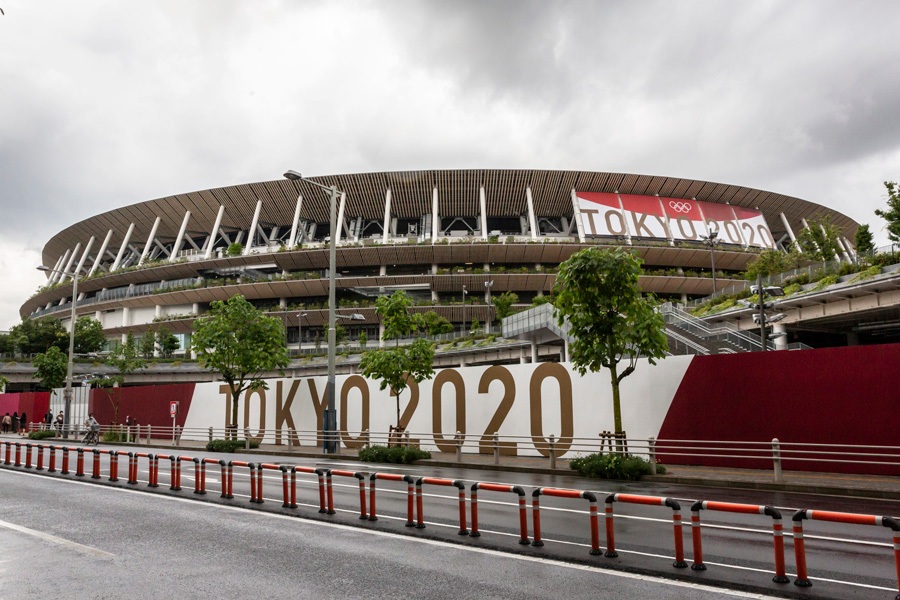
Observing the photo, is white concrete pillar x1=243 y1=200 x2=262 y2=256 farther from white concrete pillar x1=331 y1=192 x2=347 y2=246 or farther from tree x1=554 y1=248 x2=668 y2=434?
tree x1=554 y1=248 x2=668 y2=434

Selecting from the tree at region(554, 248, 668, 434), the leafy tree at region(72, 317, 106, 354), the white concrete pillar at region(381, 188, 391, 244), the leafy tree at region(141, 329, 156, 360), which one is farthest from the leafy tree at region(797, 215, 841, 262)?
the leafy tree at region(72, 317, 106, 354)

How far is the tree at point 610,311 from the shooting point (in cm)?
1848

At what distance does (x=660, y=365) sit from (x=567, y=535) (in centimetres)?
1193

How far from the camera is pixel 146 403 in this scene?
4075cm

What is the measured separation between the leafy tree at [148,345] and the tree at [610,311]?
69.3 m

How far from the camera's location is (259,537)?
9539 millimetres

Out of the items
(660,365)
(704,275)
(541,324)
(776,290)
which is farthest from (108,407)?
(704,275)

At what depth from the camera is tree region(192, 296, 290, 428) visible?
32.2 metres

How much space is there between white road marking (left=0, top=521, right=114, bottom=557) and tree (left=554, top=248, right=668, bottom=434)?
1330cm

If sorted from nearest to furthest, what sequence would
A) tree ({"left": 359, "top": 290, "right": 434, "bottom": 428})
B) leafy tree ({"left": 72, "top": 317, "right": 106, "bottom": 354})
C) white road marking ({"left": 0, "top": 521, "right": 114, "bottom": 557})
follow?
1. white road marking ({"left": 0, "top": 521, "right": 114, "bottom": 557})
2. tree ({"left": 359, "top": 290, "right": 434, "bottom": 428})
3. leafy tree ({"left": 72, "top": 317, "right": 106, "bottom": 354})

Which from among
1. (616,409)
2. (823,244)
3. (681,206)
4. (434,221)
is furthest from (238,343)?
(681,206)

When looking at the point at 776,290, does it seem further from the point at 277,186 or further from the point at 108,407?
the point at 277,186

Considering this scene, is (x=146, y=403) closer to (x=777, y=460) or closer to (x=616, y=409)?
(x=616, y=409)

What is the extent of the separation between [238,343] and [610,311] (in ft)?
67.3
